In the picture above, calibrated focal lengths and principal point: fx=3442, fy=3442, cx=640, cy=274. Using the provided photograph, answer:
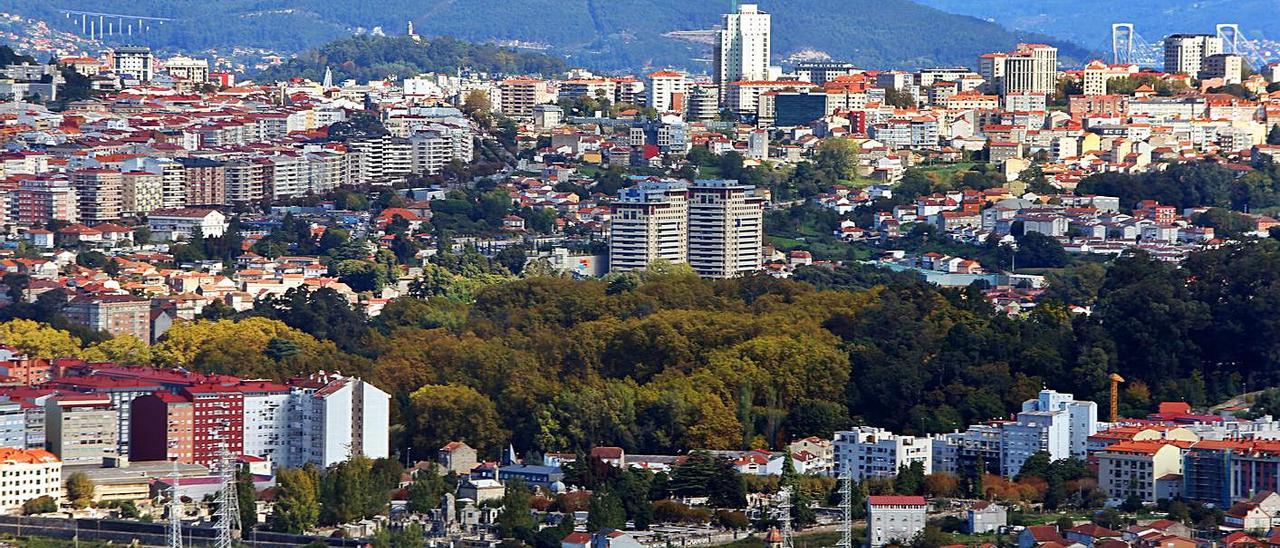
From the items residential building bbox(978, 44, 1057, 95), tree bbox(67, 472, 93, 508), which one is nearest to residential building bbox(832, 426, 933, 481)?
tree bbox(67, 472, 93, 508)

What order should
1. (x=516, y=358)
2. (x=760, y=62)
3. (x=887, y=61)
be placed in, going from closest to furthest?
1. (x=516, y=358)
2. (x=760, y=62)
3. (x=887, y=61)

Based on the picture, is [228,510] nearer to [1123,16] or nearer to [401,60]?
[401,60]

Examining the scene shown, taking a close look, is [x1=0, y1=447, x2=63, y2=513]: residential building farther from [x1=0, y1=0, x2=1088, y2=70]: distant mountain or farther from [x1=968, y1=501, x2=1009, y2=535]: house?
[x1=0, y1=0, x2=1088, y2=70]: distant mountain

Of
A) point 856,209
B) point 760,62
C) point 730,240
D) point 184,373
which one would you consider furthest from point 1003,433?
point 760,62

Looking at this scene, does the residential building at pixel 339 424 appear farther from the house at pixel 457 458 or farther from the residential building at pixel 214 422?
the house at pixel 457 458

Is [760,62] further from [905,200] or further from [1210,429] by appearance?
[1210,429]

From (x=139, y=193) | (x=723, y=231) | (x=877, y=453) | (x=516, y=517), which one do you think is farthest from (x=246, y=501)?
(x=139, y=193)

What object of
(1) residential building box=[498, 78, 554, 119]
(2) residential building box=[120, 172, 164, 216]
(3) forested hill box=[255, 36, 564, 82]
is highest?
(3) forested hill box=[255, 36, 564, 82]
